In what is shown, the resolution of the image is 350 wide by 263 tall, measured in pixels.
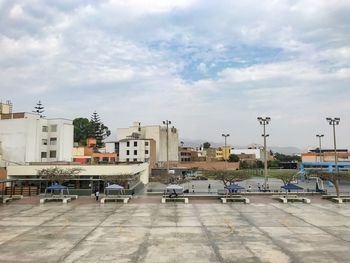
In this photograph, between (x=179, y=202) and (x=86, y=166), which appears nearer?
(x=179, y=202)

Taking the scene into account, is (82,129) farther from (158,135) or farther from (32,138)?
(32,138)

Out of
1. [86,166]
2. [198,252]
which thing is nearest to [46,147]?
[86,166]

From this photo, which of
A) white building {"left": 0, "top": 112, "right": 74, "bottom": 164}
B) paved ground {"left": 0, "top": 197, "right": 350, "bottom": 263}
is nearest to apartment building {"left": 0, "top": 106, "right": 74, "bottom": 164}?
white building {"left": 0, "top": 112, "right": 74, "bottom": 164}

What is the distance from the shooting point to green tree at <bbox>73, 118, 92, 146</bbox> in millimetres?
146625

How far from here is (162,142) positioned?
445 ft

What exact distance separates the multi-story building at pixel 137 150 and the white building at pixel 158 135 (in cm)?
783

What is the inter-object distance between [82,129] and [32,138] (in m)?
78.8

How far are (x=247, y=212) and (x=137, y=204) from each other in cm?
1275

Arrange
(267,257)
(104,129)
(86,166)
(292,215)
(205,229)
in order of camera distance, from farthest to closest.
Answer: (104,129)
(86,166)
(292,215)
(205,229)
(267,257)

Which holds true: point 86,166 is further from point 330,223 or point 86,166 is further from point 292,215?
point 330,223

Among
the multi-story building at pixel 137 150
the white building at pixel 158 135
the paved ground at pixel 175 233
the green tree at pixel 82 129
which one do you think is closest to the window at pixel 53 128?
the paved ground at pixel 175 233

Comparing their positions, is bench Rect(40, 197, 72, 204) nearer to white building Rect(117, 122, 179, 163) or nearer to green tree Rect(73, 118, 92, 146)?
white building Rect(117, 122, 179, 163)

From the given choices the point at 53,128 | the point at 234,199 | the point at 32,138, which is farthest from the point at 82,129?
Result: the point at 234,199

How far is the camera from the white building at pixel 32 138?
68.6 metres
